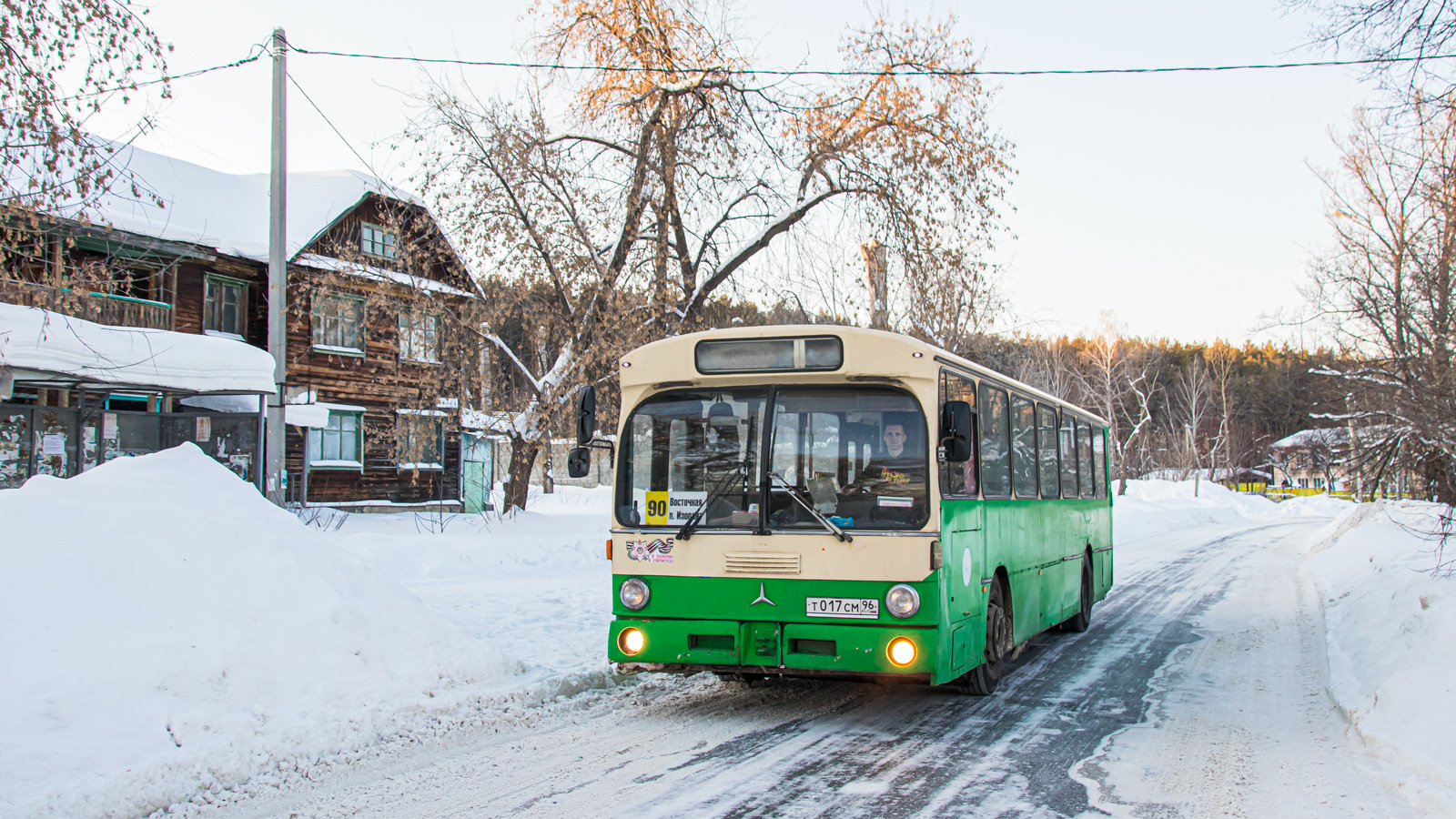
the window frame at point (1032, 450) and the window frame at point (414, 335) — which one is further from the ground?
the window frame at point (414, 335)

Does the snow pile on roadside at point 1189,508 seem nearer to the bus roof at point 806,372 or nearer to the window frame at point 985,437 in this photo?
the window frame at point 985,437

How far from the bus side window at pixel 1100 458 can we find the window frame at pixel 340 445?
70.6 feet

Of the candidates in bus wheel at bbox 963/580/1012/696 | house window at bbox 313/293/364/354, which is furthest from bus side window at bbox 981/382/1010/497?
house window at bbox 313/293/364/354

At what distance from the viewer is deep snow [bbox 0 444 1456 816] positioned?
5.30m

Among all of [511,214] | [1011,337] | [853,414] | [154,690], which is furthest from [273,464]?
[1011,337]

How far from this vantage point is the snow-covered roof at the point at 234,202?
81.5 ft

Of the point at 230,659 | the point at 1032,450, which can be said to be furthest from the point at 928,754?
the point at 230,659

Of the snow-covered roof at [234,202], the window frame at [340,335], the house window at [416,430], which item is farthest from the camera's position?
the window frame at [340,335]

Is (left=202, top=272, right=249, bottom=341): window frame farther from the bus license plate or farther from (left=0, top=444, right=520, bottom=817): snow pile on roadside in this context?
the bus license plate

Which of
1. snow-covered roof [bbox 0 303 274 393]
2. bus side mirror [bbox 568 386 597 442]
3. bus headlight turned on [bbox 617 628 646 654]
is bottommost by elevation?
bus headlight turned on [bbox 617 628 646 654]

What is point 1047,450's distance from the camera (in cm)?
1036

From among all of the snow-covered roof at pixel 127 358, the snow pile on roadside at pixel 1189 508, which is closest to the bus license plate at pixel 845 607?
the snow-covered roof at pixel 127 358

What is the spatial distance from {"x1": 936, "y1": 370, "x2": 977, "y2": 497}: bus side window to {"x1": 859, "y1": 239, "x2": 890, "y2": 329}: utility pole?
14.3 meters

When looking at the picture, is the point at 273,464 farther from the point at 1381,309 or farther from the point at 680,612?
the point at 1381,309
